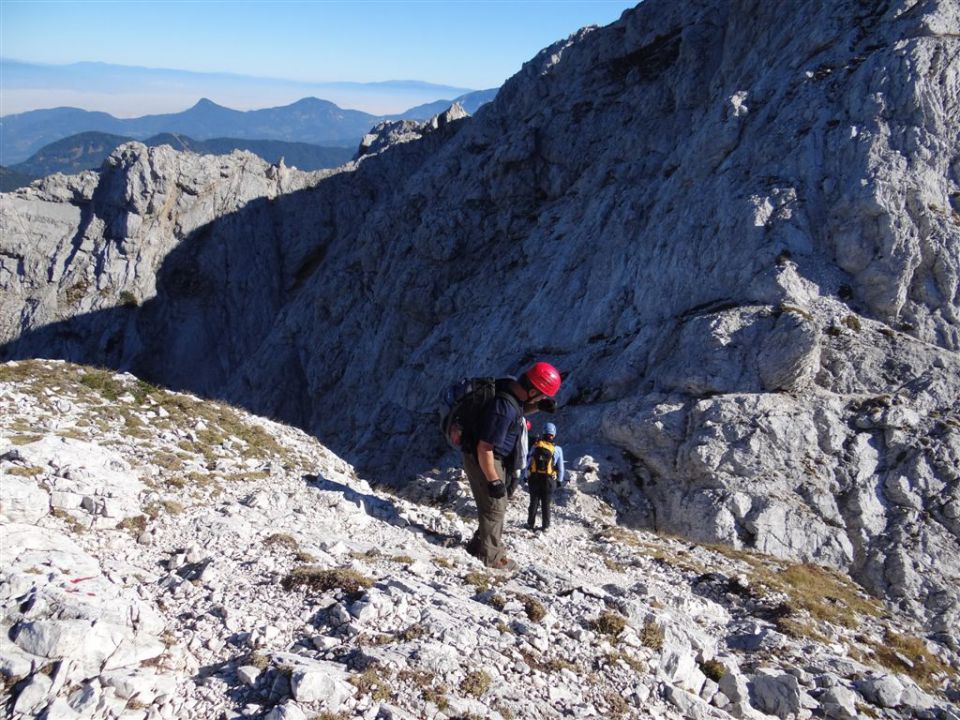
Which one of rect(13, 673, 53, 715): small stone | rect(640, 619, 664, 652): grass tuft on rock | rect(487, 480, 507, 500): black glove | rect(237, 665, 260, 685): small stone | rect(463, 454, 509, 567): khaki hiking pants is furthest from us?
rect(463, 454, 509, 567): khaki hiking pants

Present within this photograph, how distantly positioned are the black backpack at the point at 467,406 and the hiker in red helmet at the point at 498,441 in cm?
7

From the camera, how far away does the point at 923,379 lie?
1939 cm

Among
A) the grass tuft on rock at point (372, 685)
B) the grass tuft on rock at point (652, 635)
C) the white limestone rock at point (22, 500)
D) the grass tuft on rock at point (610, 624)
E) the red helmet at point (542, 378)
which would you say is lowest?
the grass tuft on rock at point (652, 635)

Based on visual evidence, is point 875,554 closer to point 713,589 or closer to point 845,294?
point 713,589

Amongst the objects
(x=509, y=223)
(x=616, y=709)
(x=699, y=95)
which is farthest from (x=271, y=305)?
(x=616, y=709)

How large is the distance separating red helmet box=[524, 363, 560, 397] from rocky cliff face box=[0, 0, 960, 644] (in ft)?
30.4

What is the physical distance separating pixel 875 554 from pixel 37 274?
5997 cm

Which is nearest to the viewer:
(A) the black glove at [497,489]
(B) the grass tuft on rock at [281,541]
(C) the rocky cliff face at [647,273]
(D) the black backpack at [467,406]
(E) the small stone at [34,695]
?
(E) the small stone at [34,695]

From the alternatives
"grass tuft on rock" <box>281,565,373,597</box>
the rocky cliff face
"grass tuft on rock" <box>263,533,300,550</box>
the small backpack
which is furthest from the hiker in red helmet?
the rocky cliff face

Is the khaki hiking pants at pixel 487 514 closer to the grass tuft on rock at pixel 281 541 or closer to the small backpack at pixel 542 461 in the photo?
the grass tuft on rock at pixel 281 541

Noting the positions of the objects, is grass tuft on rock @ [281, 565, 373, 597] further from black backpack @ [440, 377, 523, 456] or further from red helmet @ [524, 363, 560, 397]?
red helmet @ [524, 363, 560, 397]

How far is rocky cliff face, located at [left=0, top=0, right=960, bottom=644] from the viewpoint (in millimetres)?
18547

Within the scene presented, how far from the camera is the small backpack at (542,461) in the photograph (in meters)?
13.7

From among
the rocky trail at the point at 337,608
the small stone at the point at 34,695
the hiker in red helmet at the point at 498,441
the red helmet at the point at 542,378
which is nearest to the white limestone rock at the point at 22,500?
the rocky trail at the point at 337,608
